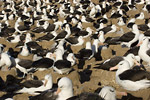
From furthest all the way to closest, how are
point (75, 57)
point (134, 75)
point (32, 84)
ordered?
1. point (75, 57)
2. point (32, 84)
3. point (134, 75)

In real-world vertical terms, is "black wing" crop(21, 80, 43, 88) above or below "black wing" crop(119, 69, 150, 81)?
below

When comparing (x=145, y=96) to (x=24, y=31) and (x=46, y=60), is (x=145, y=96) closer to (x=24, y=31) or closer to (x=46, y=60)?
(x=46, y=60)

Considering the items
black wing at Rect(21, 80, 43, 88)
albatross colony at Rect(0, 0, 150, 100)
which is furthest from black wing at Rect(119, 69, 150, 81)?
black wing at Rect(21, 80, 43, 88)

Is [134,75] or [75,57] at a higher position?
[75,57]

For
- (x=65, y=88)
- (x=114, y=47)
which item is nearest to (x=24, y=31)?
(x=114, y=47)

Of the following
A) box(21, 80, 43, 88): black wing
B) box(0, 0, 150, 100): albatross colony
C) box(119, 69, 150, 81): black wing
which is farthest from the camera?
box(21, 80, 43, 88): black wing

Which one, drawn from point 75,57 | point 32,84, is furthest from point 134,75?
point 75,57

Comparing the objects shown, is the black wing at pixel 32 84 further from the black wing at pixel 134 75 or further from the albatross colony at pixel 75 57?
the black wing at pixel 134 75

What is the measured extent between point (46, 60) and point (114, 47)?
14.2 feet

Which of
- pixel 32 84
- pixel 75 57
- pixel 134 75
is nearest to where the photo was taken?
pixel 134 75

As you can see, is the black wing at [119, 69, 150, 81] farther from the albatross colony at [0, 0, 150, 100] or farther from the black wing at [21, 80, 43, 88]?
the black wing at [21, 80, 43, 88]

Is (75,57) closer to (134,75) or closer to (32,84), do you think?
(32,84)

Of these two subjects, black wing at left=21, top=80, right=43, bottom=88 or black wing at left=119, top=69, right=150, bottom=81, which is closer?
black wing at left=119, top=69, right=150, bottom=81

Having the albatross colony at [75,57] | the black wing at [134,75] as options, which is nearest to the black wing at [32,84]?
the albatross colony at [75,57]
